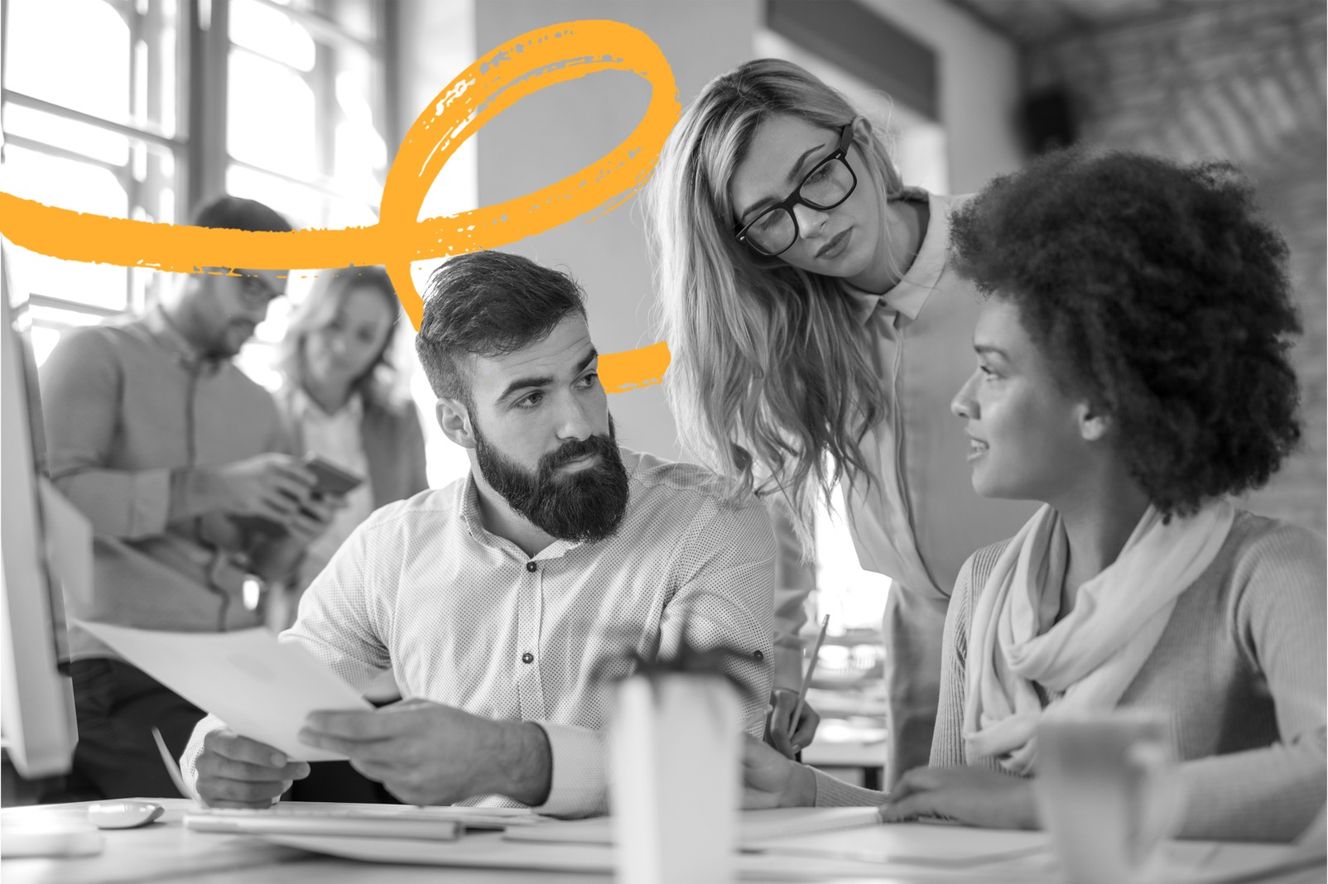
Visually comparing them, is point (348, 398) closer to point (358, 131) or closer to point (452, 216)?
point (452, 216)

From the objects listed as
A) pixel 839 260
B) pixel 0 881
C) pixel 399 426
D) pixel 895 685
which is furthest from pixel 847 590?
pixel 0 881

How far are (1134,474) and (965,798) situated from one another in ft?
1.21

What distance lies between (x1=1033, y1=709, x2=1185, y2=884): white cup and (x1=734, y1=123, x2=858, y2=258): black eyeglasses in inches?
53.9

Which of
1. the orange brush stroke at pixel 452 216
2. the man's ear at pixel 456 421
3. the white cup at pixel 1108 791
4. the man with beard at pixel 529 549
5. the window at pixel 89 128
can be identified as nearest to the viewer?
the white cup at pixel 1108 791

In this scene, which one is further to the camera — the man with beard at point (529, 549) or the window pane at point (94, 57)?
the window pane at point (94, 57)

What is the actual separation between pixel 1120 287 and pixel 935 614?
3.40ft

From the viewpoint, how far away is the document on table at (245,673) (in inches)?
47.3

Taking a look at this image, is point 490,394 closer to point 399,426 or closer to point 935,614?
point 935,614

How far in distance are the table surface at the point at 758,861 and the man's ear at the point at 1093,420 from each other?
424 millimetres

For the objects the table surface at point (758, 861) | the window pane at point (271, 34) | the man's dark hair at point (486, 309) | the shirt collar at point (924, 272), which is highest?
the window pane at point (271, 34)

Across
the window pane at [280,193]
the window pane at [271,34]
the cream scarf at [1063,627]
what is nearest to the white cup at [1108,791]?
the cream scarf at [1063,627]

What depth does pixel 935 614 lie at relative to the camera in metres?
2.30

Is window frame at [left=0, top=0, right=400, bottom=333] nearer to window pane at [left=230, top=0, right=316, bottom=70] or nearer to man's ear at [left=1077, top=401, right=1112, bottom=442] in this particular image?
window pane at [left=230, top=0, right=316, bottom=70]

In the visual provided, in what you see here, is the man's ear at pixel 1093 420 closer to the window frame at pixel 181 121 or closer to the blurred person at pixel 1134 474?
the blurred person at pixel 1134 474
